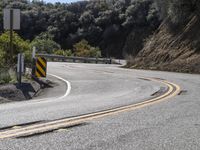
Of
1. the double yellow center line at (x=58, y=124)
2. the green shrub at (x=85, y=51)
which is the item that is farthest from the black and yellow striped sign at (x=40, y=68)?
the green shrub at (x=85, y=51)

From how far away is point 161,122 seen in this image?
10.1 meters

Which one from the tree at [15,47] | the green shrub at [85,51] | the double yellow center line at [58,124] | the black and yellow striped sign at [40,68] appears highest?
the tree at [15,47]

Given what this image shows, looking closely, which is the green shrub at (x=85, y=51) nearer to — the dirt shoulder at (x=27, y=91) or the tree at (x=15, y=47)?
the tree at (x=15, y=47)

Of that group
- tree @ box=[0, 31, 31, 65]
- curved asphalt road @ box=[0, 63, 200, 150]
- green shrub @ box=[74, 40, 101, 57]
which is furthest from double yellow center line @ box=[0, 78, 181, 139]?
green shrub @ box=[74, 40, 101, 57]

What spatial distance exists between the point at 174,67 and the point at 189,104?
19634 millimetres

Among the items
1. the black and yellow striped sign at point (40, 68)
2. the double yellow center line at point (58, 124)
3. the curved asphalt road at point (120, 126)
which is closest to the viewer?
the curved asphalt road at point (120, 126)

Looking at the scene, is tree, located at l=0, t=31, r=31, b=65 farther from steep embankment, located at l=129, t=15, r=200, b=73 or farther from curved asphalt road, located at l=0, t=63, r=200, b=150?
curved asphalt road, located at l=0, t=63, r=200, b=150

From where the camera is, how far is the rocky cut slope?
3338 cm

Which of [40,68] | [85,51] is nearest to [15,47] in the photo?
[40,68]

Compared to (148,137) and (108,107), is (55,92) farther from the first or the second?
(148,137)

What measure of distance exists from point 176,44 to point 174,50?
0.65m

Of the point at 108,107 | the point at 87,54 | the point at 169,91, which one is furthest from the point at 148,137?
the point at 87,54

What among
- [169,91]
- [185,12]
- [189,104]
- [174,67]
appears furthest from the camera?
[185,12]

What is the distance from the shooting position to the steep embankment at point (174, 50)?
3272cm
